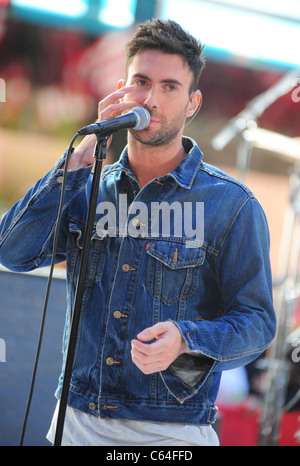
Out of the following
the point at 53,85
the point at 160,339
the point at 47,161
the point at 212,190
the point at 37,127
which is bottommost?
the point at 160,339

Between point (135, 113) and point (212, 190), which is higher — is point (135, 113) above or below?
above

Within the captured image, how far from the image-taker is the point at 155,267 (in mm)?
1400

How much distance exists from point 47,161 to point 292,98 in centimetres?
179

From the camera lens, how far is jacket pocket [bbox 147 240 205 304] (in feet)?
4.53

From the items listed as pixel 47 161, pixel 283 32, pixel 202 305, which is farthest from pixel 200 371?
Result: pixel 283 32

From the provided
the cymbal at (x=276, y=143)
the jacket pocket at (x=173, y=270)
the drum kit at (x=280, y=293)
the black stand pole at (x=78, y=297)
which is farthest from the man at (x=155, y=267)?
the cymbal at (x=276, y=143)

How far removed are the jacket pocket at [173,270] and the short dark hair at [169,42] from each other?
1.55ft

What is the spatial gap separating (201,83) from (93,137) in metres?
2.82

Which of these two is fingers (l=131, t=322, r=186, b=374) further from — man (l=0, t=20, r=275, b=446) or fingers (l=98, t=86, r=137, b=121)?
fingers (l=98, t=86, r=137, b=121)

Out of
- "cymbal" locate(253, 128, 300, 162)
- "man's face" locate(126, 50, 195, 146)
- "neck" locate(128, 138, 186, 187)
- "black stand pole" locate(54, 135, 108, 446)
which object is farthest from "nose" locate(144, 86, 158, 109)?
"cymbal" locate(253, 128, 300, 162)

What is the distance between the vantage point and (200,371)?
4.15 ft

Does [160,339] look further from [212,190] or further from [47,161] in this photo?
[47,161]

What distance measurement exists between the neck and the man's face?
4cm

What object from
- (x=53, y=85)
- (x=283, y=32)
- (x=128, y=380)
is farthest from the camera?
(x=53, y=85)
